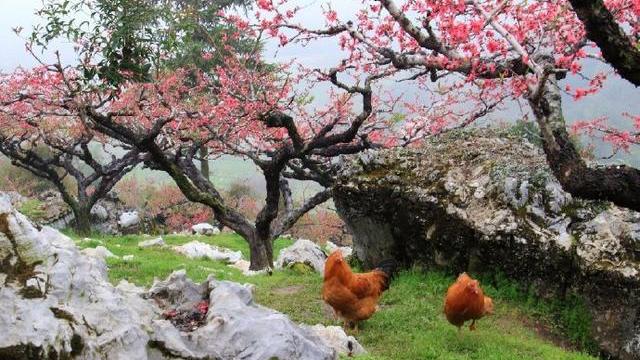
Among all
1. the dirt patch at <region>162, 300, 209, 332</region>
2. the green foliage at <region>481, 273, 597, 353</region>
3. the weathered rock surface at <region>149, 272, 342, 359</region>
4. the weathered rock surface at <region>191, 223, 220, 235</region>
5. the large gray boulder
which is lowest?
the green foliage at <region>481, 273, 597, 353</region>

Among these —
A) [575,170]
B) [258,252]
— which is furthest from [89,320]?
[258,252]

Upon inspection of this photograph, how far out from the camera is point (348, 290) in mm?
9953

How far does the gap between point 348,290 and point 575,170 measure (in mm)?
4092

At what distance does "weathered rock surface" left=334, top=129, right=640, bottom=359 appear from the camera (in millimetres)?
10391

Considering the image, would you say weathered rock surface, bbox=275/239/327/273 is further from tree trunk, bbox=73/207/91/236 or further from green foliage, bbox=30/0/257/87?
tree trunk, bbox=73/207/91/236

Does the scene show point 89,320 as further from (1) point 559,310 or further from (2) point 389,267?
(1) point 559,310

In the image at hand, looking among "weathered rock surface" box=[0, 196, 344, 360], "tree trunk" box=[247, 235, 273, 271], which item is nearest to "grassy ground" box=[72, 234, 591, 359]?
"weathered rock surface" box=[0, 196, 344, 360]

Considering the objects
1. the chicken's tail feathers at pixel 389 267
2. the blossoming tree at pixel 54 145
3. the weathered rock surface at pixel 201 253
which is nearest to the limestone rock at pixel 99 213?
the blossoming tree at pixel 54 145

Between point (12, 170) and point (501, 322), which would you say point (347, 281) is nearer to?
point (501, 322)

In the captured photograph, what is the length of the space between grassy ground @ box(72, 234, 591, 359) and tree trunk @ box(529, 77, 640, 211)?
9.84ft

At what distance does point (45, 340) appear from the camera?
530 centimetres

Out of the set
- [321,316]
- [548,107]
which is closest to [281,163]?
[321,316]

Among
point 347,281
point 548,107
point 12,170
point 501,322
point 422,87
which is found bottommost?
point 501,322

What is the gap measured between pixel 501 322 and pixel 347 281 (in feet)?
10.4
